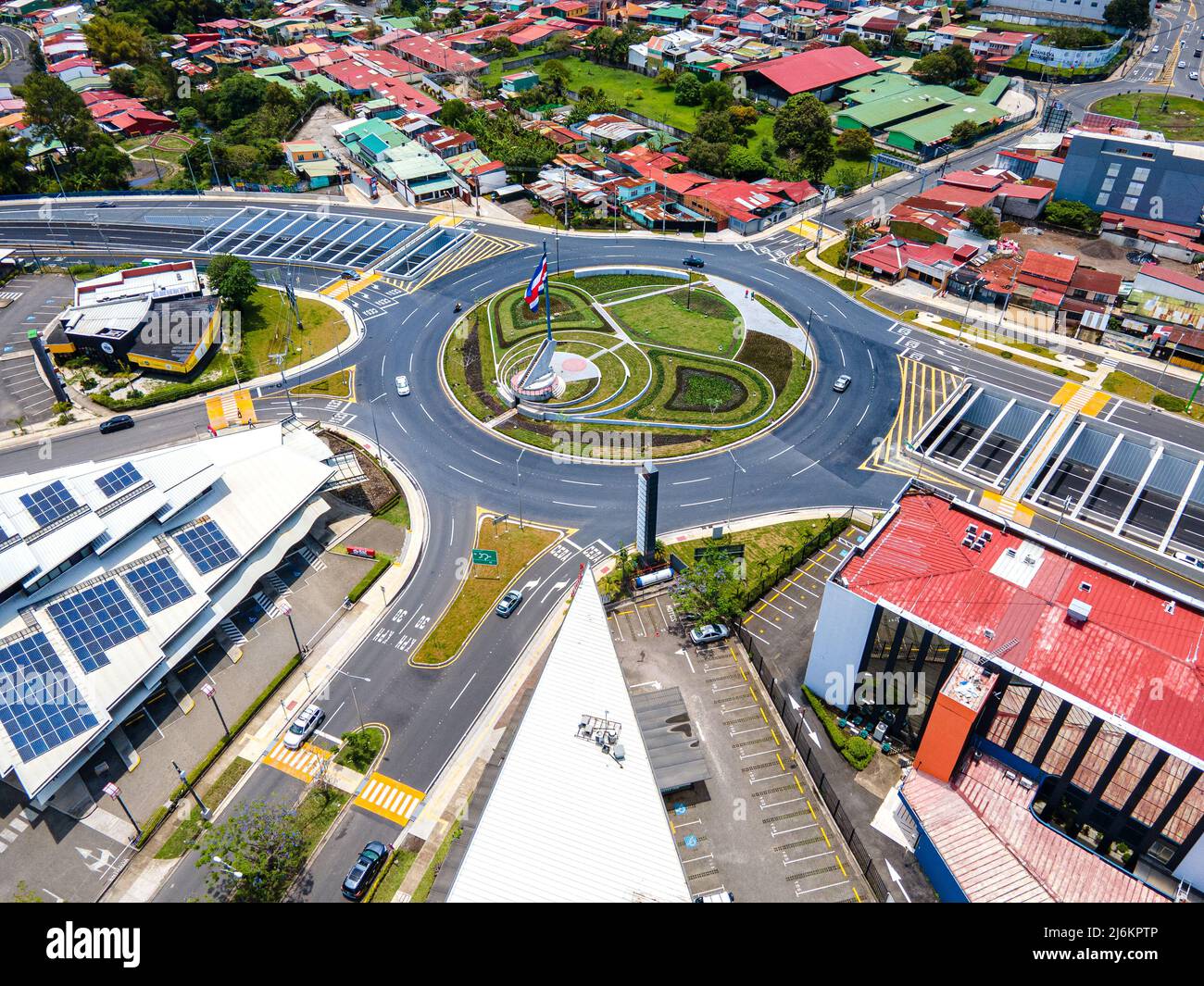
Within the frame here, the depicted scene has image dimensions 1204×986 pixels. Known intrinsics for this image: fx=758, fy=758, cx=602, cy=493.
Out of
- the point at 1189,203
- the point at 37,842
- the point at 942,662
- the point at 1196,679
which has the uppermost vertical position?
the point at 1189,203

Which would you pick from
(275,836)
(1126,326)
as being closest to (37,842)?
(275,836)

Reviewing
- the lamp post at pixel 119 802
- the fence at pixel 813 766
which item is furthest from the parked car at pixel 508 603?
the lamp post at pixel 119 802

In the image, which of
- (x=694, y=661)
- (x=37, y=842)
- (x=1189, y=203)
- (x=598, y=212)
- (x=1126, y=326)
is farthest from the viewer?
(x=598, y=212)

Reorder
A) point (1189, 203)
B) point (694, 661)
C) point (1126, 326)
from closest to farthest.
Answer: point (694, 661) → point (1126, 326) → point (1189, 203)

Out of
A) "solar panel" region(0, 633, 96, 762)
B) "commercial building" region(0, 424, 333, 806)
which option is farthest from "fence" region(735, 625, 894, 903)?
"solar panel" region(0, 633, 96, 762)

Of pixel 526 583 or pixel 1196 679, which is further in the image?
pixel 526 583

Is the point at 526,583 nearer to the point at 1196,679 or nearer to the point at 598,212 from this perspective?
the point at 1196,679

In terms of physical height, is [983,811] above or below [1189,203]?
below
